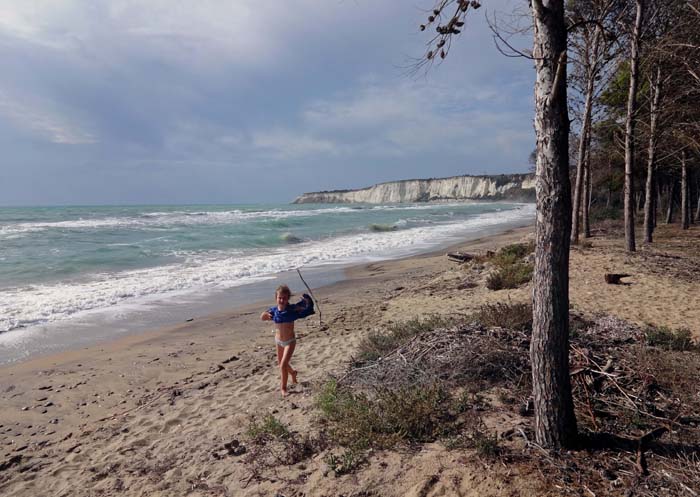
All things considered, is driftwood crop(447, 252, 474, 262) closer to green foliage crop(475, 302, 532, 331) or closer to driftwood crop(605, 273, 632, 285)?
driftwood crop(605, 273, 632, 285)

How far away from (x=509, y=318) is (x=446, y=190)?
411 feet

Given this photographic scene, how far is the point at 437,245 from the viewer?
74.9ft

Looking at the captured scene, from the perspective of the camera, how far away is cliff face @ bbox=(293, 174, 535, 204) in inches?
4341

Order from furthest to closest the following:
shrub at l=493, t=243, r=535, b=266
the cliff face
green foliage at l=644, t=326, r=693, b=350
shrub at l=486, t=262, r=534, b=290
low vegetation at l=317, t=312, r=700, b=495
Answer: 1. the cliff face
2. shrub at l=493, t=243, r=535, b=266
3. shrub at l=486, t=262, r=534, b=290
4. green foliage at l=644, t=326, r=693, b=350
5. low vegetation at l=317, t=312, r=700, b=495

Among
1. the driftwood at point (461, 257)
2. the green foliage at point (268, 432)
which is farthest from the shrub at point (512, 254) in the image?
the green foliage at point (268, 432)

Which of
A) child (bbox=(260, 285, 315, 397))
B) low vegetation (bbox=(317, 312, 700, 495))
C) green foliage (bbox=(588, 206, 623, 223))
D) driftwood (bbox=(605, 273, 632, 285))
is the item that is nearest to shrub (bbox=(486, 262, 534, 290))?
driftwood (bbox=(605, 273, 632, 285))

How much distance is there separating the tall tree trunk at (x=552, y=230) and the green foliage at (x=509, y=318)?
2.23 metres

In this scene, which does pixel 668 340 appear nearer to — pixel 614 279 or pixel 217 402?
pixel 614 279

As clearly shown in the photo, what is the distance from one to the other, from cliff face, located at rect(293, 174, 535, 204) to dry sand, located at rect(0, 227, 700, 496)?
95.7 metres

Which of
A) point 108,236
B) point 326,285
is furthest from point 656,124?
point 108,236

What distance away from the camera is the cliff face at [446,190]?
110250 millimetres

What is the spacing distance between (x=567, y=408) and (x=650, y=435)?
70 centimetres

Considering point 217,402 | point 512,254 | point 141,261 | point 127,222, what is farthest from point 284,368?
point 127,222

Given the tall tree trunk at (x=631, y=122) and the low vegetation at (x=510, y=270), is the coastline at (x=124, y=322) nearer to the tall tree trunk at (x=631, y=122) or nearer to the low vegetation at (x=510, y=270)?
the low vegetation at (x=510, y=270)
